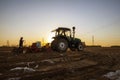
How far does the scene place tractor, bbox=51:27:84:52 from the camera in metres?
18.8

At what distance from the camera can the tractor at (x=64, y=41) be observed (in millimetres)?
18803

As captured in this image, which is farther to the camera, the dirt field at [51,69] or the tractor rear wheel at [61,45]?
the tractor rear wheel at [61,45]

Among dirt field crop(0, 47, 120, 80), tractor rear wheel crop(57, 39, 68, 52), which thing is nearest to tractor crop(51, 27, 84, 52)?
tractor rear wheel crop(57, 39, 68, 52)

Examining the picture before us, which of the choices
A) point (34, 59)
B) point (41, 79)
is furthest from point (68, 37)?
point (41, 79)

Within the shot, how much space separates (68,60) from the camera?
49.3 ft

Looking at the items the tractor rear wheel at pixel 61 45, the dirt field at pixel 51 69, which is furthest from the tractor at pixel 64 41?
the dirt field at pixel 51 69

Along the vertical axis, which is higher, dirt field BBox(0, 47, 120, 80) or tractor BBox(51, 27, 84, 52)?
tractor BBox(51, 27, 84, 52)

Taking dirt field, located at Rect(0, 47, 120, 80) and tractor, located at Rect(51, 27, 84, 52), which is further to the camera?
tractor, located at Rect(51, 27, 84, 52)

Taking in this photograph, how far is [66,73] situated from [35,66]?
3.21 meters

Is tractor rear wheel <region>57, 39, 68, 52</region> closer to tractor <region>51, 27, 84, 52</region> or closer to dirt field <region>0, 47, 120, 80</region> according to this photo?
tractor <region>51, 27, 84, 52</region>

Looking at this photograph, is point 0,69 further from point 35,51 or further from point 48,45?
point 48,45

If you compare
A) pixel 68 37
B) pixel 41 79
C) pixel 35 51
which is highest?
pixel 68 37

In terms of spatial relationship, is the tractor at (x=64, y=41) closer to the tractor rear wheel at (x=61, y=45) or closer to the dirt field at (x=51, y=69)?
the tractor rear wheel at (x=61, y=45)

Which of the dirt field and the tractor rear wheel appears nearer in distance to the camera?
the dirt field
